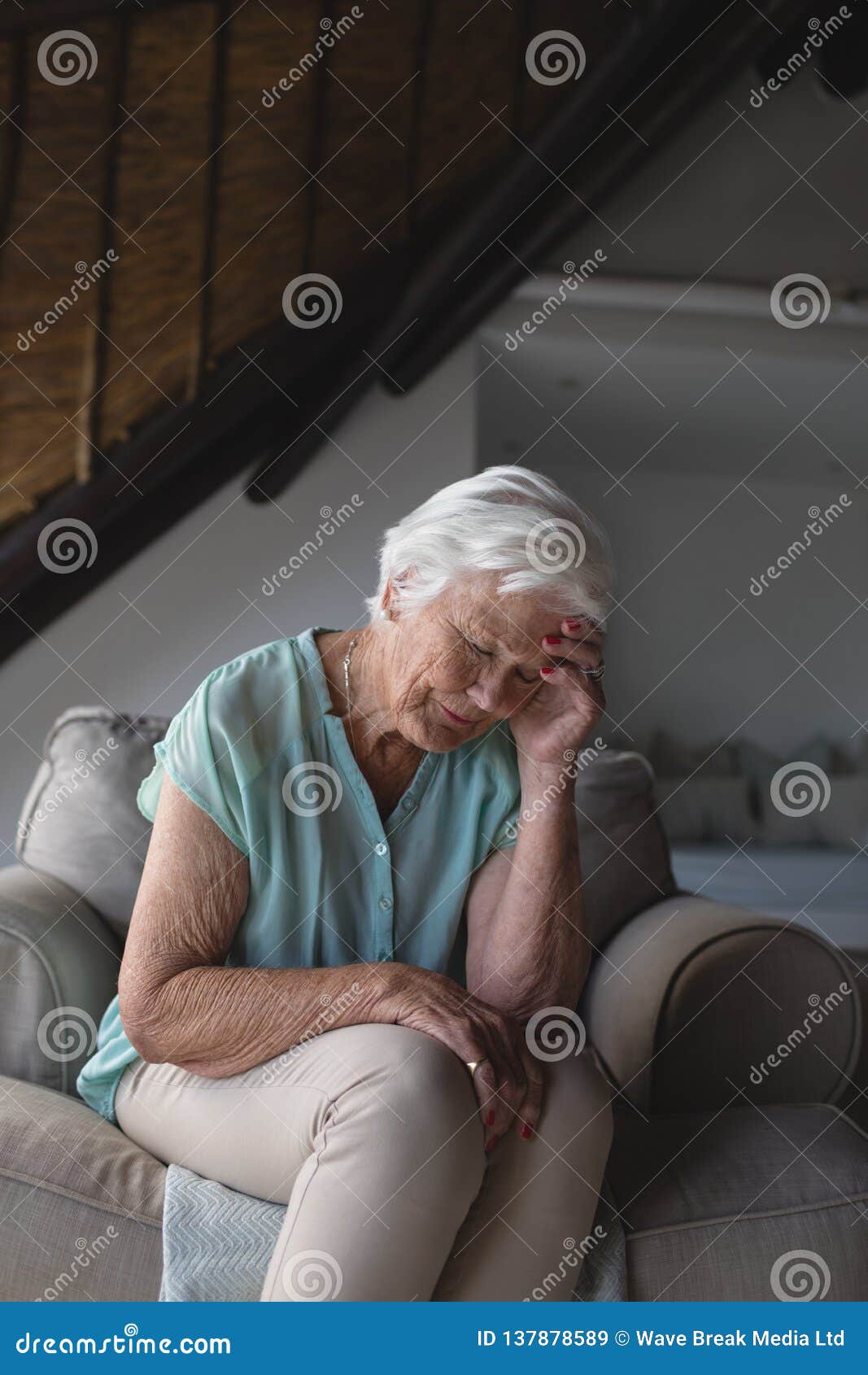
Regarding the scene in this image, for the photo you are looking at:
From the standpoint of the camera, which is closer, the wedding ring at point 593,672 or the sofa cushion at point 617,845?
the wedding ring at point 593,672

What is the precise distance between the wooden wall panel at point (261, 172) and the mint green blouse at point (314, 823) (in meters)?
1.89

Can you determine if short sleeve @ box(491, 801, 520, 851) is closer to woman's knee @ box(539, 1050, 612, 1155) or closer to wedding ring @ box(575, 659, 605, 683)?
wedding ring @ box(575, 659, 605, 683)

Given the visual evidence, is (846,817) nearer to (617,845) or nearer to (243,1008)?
(617,845)

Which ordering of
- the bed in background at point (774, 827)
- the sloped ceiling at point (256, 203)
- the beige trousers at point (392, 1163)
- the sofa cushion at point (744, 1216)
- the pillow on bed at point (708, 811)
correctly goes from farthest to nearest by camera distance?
the pillow on bed at point (708, 811) → the bed in background at point (774, 827) → the sloped ceiling at point (256, 203) → the sofa cushion at point (744, 1216) → the beige trousers at point (392, 1163)

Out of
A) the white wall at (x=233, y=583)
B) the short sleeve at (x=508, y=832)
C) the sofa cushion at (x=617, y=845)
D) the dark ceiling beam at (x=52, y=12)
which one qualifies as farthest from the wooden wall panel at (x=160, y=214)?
the short sleeve at (x=508, y=832)

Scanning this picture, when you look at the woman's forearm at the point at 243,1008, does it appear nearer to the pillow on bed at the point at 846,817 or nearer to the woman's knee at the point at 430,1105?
the woman's knee at the point at 430,1105

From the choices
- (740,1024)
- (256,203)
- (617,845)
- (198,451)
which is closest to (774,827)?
(198,451)

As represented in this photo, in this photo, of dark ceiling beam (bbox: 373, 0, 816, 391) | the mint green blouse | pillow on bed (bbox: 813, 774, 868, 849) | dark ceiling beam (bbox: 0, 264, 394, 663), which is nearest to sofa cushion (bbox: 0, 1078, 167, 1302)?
the mint green blouse

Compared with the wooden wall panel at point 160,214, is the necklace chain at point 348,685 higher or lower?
lower

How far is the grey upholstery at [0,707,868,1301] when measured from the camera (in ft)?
3.92

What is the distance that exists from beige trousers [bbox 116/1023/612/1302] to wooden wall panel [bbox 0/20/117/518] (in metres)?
1.88

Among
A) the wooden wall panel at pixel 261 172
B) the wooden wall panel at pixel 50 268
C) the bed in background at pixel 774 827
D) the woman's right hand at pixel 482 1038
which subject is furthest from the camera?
the bed in background at pixel 774 827

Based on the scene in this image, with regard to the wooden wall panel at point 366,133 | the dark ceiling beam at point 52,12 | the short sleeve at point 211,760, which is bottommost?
A: the short sleeve at point 211,760

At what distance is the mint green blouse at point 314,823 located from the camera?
1.28m
